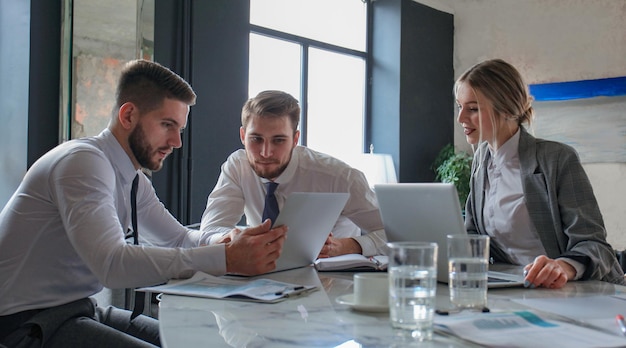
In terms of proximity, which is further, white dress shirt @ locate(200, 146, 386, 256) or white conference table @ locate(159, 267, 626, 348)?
white dress shirt @ locate(200, 146, 386, 256)

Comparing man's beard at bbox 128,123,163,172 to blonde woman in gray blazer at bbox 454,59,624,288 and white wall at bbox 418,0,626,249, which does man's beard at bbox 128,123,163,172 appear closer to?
blonde woman in gray blazer at bbox 454,59,624,288

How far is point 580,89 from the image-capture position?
16.7 feet

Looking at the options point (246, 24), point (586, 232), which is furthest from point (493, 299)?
point (246, 24)

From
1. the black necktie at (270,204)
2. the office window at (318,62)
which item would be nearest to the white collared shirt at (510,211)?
the black necktie at (270,204)

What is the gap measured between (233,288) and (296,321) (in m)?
0.33

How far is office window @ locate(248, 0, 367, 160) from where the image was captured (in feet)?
15.3

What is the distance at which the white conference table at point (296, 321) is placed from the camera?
90cm

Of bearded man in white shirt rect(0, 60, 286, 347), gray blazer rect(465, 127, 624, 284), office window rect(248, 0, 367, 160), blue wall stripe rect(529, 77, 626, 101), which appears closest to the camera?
bearded man in white shirt rect(0, 60, 286, 347)

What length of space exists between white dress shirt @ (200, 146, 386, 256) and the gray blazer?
0.61 metres

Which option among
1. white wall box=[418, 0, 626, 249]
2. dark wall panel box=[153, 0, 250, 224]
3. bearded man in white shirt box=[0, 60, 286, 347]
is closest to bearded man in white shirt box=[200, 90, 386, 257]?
bearded man in white shirt box=[0, 60, 286, 347]

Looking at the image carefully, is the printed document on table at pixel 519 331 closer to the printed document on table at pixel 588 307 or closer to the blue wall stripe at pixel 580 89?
the printed document on table at pixel 588 307

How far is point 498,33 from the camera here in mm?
5605

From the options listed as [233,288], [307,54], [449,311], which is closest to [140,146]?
[233,288]

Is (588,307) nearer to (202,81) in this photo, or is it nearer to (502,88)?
(502,88)
